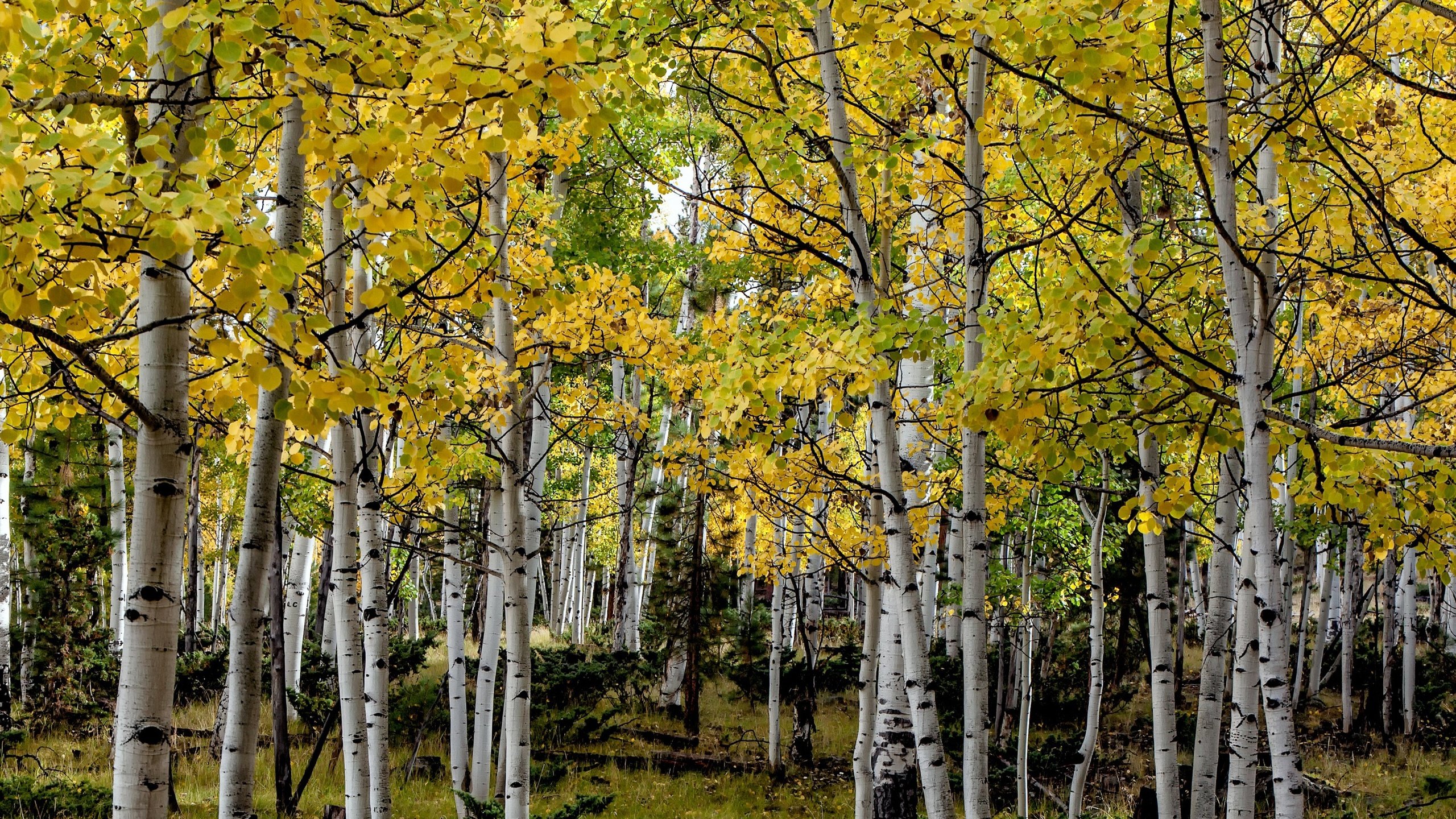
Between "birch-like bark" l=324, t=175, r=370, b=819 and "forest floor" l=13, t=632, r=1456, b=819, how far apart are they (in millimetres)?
3519

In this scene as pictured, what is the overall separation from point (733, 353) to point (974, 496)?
137 centimetres

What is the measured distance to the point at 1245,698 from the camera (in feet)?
12.3

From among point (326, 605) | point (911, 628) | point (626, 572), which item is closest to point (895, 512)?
point (911, 628)

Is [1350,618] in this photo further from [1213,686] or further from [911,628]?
[911,628]

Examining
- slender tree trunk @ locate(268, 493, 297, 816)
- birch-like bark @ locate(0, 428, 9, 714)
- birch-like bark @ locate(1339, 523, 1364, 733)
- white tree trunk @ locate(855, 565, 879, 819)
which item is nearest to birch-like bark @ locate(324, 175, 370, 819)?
slender tree trunk @ locate(268, 493, 297, 816)

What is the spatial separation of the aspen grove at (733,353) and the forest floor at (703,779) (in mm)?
88

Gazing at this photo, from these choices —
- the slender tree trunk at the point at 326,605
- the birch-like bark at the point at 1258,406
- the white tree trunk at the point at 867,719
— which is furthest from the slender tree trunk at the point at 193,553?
the birch-like bark at the point at 1258,406

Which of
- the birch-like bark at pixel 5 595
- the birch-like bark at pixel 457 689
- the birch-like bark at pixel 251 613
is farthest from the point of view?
the birch-like bark at pixel 5 595

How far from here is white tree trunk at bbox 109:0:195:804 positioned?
8.02 feet

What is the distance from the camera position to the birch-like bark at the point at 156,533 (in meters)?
2.44

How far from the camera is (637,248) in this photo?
39.9ft

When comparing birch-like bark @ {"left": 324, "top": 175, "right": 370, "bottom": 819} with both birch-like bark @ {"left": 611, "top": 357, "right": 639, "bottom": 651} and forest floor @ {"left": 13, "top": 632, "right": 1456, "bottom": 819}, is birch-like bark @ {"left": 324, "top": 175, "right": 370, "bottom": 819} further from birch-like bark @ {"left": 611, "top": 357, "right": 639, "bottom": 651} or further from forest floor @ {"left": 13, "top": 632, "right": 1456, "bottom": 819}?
birch-like bark @ {"left": 611, "top": 357, "right": 639, "bottom": 651}

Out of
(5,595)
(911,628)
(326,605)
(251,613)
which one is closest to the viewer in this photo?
(251,613)

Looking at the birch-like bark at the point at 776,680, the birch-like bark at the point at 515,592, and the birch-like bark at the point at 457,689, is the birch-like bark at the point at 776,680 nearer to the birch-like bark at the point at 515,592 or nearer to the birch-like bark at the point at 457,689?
the birch-like bark at the point at 457,689
